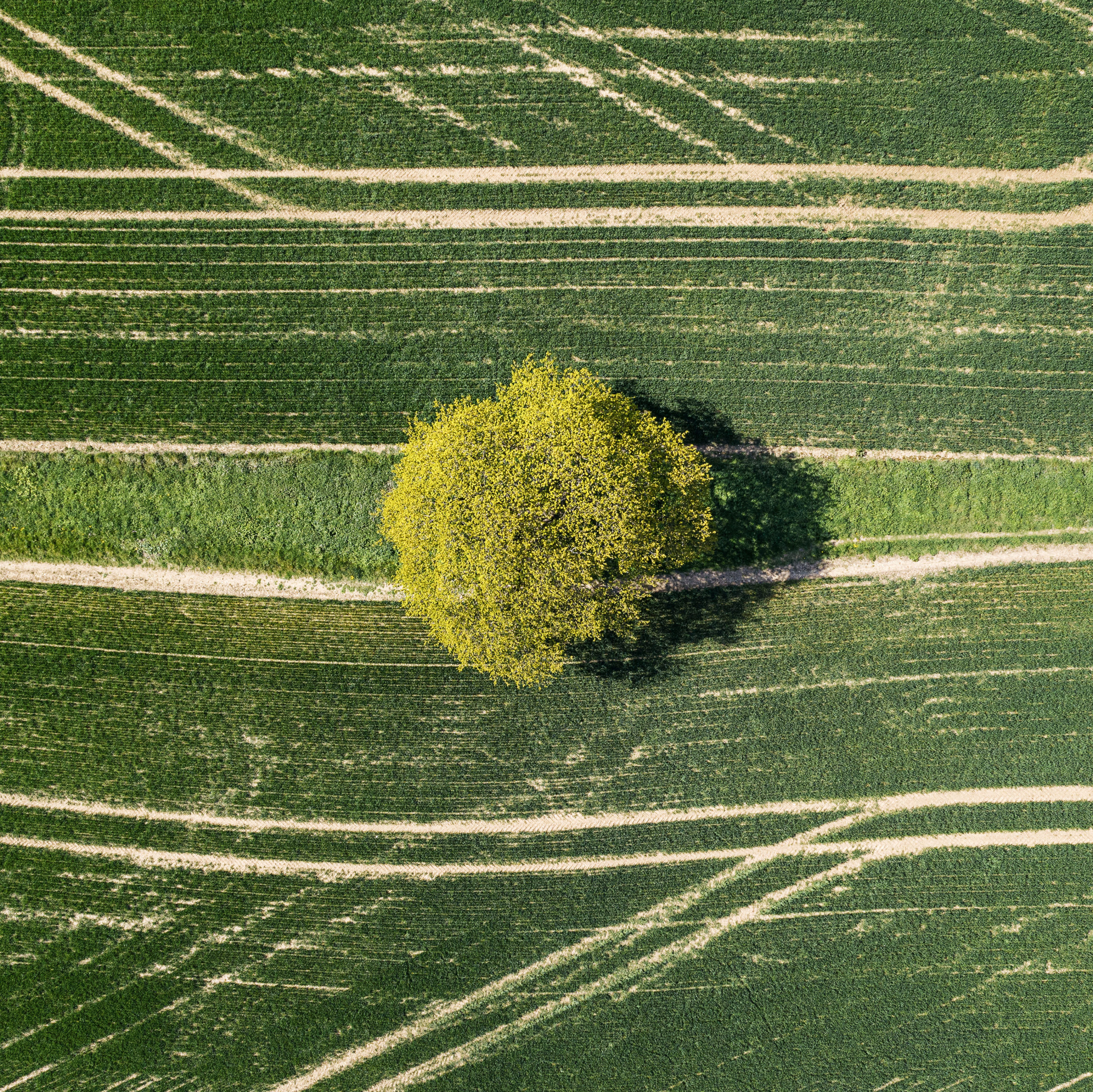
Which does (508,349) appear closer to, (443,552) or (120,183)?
(443,552)

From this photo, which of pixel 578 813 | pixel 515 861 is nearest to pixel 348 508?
pixel 578 813

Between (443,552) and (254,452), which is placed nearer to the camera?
(443,552)

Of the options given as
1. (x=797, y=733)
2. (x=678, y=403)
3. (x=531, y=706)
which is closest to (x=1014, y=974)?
(x=797, y=733)

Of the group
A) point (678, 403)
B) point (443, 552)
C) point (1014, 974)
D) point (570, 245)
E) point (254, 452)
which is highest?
point (570, 245)

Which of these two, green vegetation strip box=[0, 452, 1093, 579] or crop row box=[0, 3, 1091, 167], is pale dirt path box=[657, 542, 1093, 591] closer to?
green vegetation strip box=[0, 452, 1093, 579]

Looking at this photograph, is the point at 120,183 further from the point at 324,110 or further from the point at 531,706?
the point at 531,706

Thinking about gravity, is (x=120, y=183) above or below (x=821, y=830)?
above

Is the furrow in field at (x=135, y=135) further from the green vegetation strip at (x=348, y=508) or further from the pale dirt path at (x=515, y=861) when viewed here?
the pale dirt path at (x=515, y=861)

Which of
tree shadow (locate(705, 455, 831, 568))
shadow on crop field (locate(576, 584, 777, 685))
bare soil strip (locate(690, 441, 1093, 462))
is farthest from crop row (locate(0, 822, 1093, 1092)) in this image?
bare soil strip (locate(690, 441, 1093, 462))
